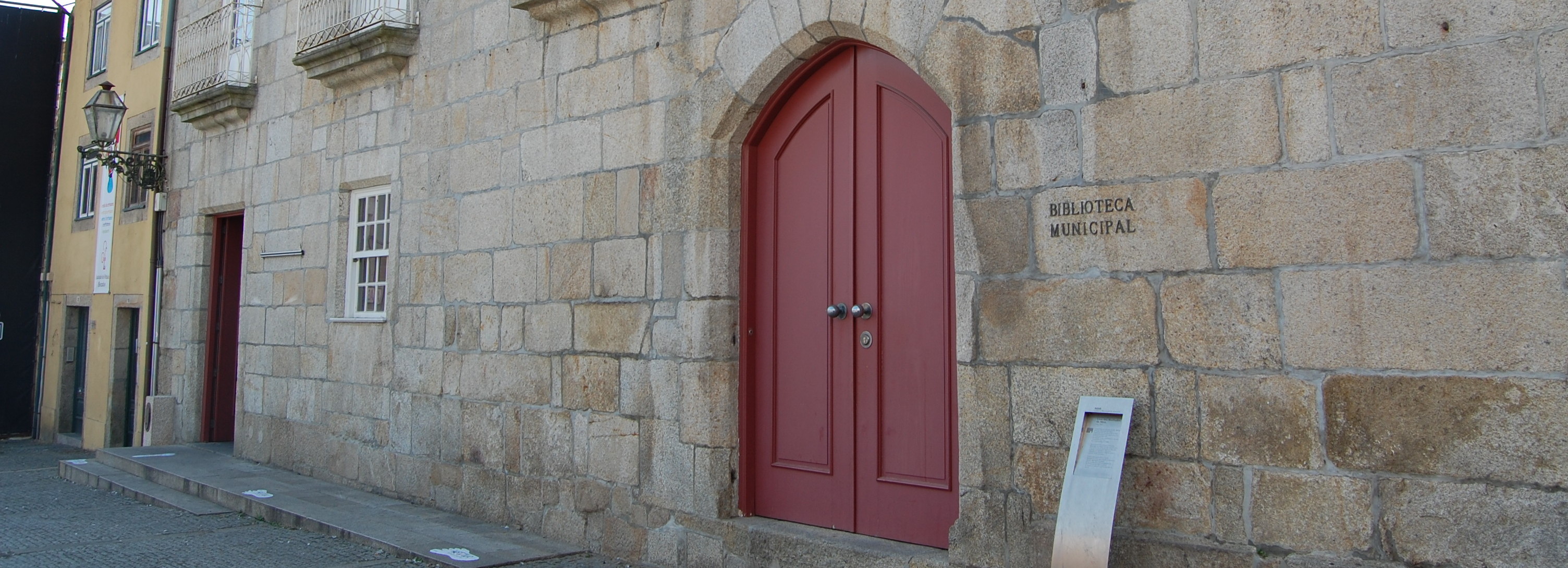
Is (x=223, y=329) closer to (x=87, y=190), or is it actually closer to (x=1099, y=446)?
(x=87, y=190)

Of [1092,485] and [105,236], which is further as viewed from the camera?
[105,236]

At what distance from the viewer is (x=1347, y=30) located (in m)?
3.30

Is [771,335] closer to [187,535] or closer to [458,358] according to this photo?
[458,358]

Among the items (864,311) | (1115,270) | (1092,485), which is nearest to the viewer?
(1092,485)

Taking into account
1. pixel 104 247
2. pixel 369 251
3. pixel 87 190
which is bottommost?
pixel 369 251

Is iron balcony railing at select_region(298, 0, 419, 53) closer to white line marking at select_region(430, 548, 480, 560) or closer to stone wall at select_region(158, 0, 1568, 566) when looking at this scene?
stone wall at select_region(158, 0, 1568, 566)

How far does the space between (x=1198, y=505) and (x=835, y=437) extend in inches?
72.8

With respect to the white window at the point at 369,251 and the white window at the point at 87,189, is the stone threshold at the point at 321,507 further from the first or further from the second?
the white window at the point at 87,189

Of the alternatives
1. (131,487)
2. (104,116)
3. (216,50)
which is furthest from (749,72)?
(104,116)

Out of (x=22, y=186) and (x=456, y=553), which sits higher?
(x=22, y=186)

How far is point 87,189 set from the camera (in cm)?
1349

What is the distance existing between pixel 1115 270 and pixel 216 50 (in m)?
9.54

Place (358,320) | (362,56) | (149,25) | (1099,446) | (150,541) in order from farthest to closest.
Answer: (149,25) < (358,320) < (362,56) < (150,541) < (1099,446)

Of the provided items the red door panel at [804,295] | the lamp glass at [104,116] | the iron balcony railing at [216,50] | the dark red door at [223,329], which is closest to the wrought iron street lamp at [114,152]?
the lamp glass at [104,116]
